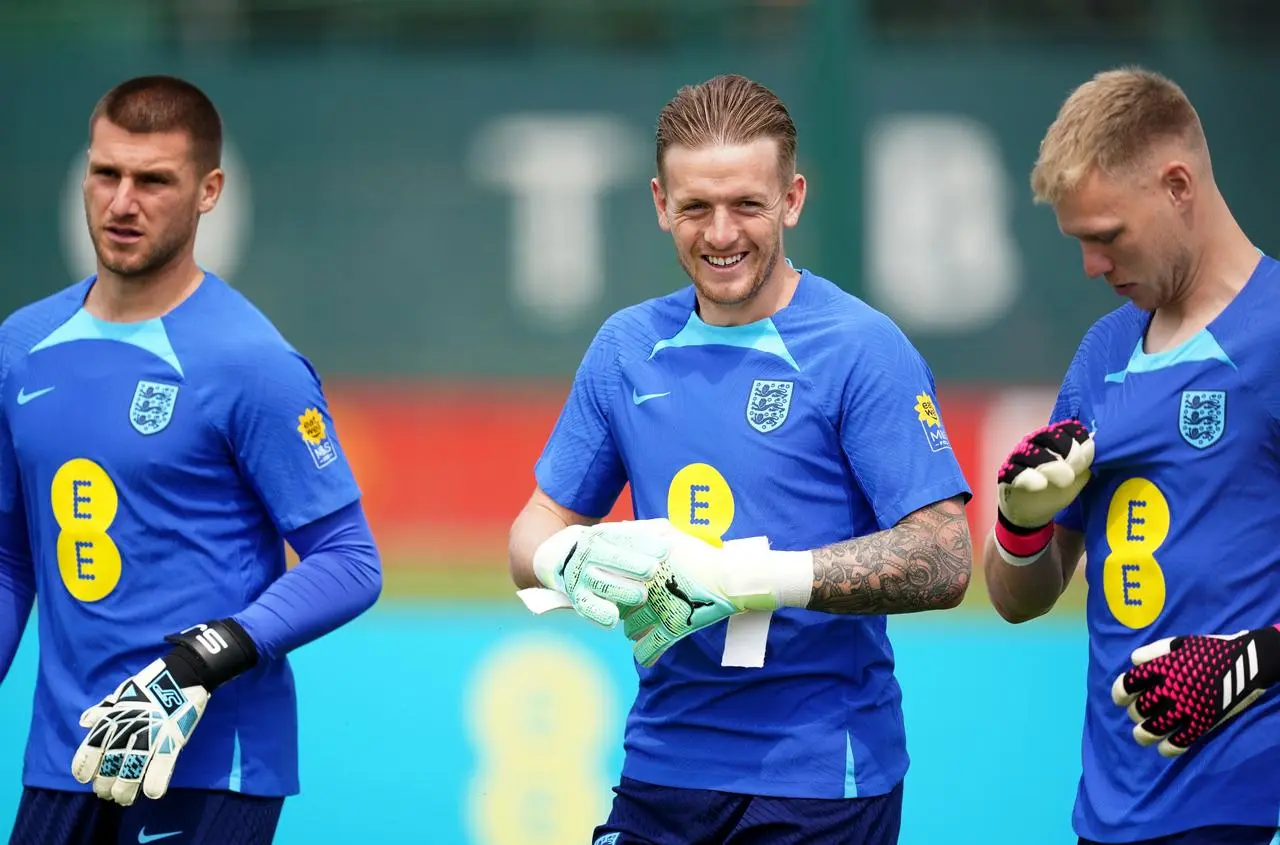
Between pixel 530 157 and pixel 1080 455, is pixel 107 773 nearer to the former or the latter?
pixel 1080 455

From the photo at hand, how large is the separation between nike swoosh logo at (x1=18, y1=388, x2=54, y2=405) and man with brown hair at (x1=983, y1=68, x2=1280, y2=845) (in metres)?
1.99

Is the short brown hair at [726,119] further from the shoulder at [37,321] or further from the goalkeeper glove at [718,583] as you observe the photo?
the shoulder at [37,321]

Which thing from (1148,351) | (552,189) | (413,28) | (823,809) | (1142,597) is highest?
(413,28)

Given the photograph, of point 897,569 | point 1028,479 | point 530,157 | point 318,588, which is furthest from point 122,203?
point 530,157

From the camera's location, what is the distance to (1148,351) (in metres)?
3.29

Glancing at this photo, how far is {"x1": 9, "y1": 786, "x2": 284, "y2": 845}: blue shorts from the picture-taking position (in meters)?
3.51

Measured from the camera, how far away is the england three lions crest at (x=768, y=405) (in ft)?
10.9

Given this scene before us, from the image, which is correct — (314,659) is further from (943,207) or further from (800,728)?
(943,207)

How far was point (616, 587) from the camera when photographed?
315 cm

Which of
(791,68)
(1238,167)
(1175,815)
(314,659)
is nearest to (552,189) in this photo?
(791,68)

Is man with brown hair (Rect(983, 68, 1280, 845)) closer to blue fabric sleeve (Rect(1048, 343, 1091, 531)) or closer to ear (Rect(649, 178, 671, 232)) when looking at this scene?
blue fabric sleeve (Rect(1048, 343, 1091, 531))

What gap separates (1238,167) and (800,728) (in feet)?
40.2

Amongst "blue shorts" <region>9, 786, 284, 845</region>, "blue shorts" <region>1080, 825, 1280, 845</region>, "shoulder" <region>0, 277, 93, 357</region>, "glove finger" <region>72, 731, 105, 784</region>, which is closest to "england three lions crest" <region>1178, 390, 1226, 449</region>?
"blue shorts" <region>1080, 825, 1280, 845</region>

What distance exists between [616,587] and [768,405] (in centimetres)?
48
